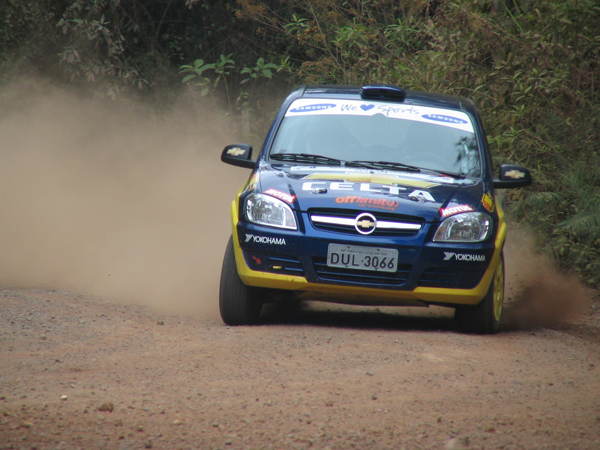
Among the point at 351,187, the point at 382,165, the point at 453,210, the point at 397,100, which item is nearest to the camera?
the point at 453,210

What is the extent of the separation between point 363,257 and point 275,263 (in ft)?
1.98

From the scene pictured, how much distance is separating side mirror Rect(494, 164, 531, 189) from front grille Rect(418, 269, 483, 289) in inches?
39.3

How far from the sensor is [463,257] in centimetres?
562

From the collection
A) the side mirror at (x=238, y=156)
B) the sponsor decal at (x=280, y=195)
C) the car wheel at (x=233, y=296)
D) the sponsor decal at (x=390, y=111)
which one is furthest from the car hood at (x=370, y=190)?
the sponsor decal at (x=390, y=111)

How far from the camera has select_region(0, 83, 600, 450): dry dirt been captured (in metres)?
3.55

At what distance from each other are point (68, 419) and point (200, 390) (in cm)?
75

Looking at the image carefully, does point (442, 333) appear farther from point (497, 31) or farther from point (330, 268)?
point (497, 31)

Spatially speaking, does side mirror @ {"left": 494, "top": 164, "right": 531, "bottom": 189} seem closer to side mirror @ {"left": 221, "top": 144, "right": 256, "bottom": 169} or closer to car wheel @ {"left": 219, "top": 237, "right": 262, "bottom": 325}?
side mirror @ {"left": 221, "top": 144, "right": 256, "bottom": 169}

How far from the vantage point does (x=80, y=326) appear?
227 inches

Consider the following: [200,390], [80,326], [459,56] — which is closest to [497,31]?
[459,56]

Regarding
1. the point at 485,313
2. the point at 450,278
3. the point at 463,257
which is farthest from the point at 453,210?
the point at 485,313

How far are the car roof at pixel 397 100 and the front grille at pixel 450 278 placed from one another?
1864mm

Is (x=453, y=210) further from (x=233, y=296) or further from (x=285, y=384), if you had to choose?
(x=285, y=384)

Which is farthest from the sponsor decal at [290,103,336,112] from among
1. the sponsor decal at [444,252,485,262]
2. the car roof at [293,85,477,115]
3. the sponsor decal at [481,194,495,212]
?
the sponsor decal at [444,252,485,262]
